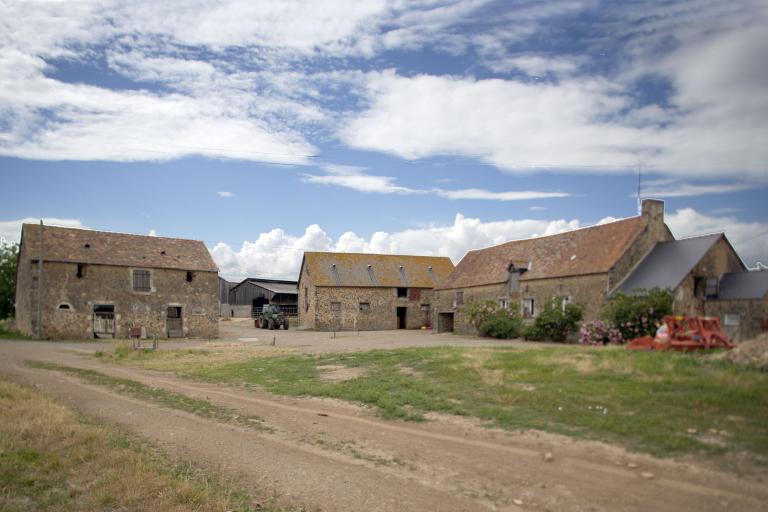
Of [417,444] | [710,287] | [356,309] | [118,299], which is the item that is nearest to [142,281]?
[118,299]

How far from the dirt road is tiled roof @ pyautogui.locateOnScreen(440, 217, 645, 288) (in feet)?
66.7

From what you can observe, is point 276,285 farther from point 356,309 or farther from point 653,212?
point 653,212

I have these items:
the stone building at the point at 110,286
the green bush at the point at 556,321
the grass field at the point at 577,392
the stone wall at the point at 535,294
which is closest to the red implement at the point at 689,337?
the grass field at the point at 577,392

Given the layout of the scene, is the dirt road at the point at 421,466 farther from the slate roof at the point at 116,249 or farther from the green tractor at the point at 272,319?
the green tractor at the point at 272,319

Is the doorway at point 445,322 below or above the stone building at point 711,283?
below

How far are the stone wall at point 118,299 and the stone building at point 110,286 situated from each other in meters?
0.05

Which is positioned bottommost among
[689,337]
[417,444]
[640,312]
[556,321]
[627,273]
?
[417,444]

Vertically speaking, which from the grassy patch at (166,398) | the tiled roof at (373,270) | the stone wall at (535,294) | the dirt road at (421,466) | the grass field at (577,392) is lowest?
the grassy patch at (166,398)

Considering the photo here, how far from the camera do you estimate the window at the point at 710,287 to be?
82.8 ft

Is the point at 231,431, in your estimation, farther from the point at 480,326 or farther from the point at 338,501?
the point at 480,326

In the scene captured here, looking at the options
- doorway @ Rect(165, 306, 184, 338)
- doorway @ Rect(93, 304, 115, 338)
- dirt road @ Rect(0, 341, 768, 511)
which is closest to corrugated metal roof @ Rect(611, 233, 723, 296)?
dirt road @ Rect(0, 341, 768, 511)

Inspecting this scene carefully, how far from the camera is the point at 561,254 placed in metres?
32.4

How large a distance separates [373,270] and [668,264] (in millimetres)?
27570

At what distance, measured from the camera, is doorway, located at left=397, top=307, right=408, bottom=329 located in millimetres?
49656
